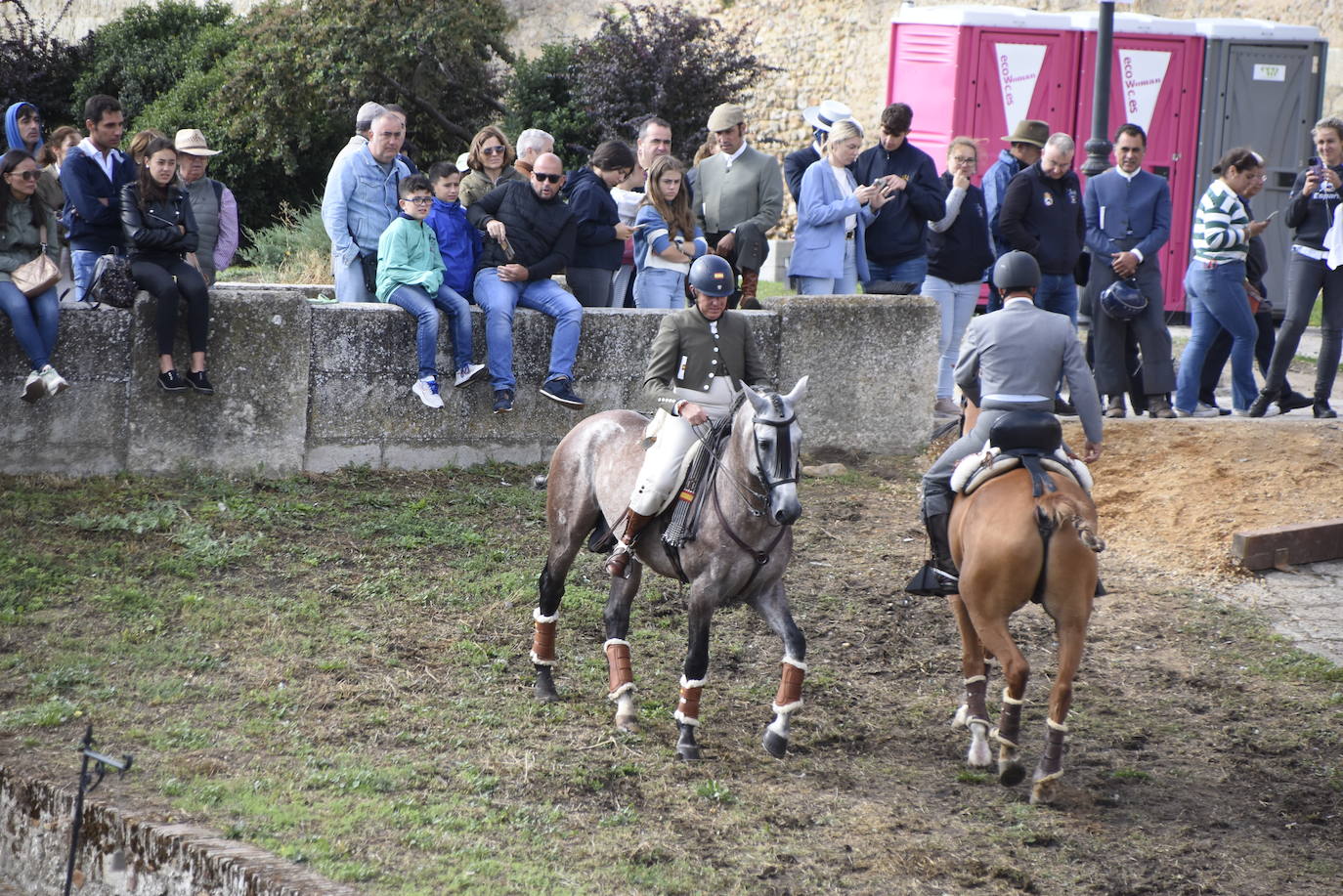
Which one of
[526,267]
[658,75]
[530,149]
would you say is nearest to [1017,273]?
[526,267]

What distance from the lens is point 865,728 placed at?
7.36 m

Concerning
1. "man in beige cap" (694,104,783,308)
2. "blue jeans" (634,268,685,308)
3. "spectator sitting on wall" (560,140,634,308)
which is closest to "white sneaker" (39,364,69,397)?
"spectator sitting on wall" (560,140,634,308)

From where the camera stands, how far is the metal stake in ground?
5.84m

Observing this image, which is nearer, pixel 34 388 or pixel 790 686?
pixel 790 686

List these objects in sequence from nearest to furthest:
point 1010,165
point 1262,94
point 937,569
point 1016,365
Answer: point 1016,365, point 937,569, point 1010,165, point 1262,94

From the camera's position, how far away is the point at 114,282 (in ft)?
33.0

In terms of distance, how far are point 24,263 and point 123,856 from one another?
5363 millimetres

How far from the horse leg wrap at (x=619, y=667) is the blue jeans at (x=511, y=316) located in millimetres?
4149

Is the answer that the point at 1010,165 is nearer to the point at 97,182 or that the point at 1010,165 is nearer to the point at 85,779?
the point at 97,182

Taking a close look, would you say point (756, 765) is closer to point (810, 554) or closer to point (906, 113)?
point (810, 554)

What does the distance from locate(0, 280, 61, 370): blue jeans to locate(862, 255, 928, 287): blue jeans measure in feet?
21.8

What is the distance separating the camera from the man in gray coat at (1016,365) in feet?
23.2

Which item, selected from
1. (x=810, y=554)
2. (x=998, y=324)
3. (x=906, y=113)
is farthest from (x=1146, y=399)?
(x=998, y=324)

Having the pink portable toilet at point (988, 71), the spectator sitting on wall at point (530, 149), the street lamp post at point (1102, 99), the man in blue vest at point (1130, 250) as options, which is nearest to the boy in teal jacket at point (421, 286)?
the spectator sitting on wall at point (530, 149)
